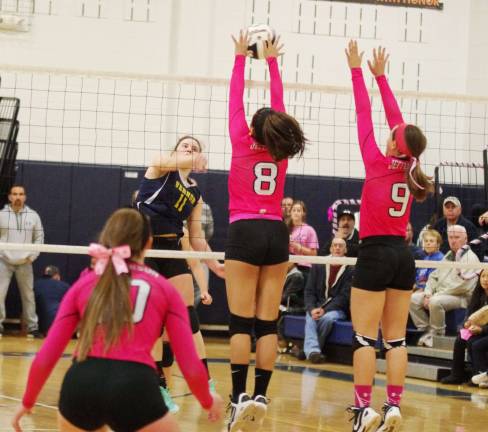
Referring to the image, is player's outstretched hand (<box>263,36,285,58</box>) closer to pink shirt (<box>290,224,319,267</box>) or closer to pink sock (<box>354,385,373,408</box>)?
pink sock (<box>354,385,373,408</box>)

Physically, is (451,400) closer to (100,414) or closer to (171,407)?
(171,407)

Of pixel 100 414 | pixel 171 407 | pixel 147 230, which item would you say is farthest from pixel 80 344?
pixel 171 407

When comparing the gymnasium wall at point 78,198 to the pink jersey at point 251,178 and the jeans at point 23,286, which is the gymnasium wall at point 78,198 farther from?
the pink jersey at point 251,178

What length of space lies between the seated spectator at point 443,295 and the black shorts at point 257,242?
5459mm

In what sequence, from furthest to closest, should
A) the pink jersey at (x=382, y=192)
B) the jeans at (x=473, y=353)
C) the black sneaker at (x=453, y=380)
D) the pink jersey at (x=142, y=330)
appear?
the black sneaker at (x=453, y=380) < the jeans at (x=473, y=353) < the pink jersey at (x=382, y=192) < the pink jersey at (x=142, y=330)

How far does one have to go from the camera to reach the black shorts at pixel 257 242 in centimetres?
651

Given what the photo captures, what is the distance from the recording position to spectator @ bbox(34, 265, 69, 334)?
13906 mm

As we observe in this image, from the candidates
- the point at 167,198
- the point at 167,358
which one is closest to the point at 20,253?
the point at 167,358

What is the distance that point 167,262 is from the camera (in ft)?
24.6

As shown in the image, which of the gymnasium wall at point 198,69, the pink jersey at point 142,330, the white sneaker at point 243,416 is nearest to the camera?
the pink jersey at point 142,330

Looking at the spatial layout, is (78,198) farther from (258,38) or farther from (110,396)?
(110,396)

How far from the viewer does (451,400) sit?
9.38 meters

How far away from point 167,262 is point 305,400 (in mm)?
2057

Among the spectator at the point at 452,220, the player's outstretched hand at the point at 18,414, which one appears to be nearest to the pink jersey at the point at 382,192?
the player's outstretched hand at the point at 18,414
